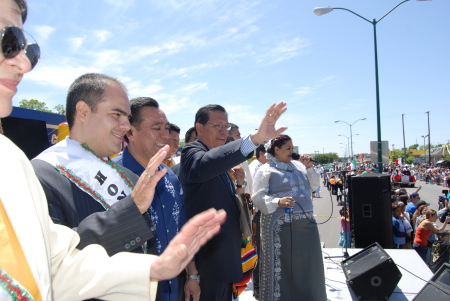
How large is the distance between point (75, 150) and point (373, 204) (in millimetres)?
5389

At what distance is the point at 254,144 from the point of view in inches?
82.7

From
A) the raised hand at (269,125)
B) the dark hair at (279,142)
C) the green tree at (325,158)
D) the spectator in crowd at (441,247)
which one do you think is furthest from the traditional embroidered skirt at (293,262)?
the green tree at (325,158)

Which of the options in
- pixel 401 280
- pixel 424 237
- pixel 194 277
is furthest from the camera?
pixel 424 237

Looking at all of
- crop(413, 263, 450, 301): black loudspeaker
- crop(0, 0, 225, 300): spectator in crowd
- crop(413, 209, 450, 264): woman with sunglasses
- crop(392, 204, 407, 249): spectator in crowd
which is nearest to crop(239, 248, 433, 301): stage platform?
crop(413, 263, 450, 301): black loudspeaker

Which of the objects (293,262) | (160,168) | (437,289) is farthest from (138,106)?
(437,289)

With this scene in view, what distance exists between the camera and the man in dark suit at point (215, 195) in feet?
7.26

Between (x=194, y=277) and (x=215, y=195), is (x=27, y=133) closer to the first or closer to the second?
(x=215, y=195)

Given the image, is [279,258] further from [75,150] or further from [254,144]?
[75,150]

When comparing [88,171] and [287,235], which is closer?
[88,171]

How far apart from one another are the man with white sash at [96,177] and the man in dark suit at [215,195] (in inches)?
25.5

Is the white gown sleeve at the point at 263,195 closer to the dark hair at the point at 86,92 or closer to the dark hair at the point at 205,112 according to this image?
the dark hair at the point at 205,112

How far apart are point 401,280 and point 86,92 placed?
14.2 ft

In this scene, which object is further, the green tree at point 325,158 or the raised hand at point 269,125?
the green tree at point 325,158

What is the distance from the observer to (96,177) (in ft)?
4.88
